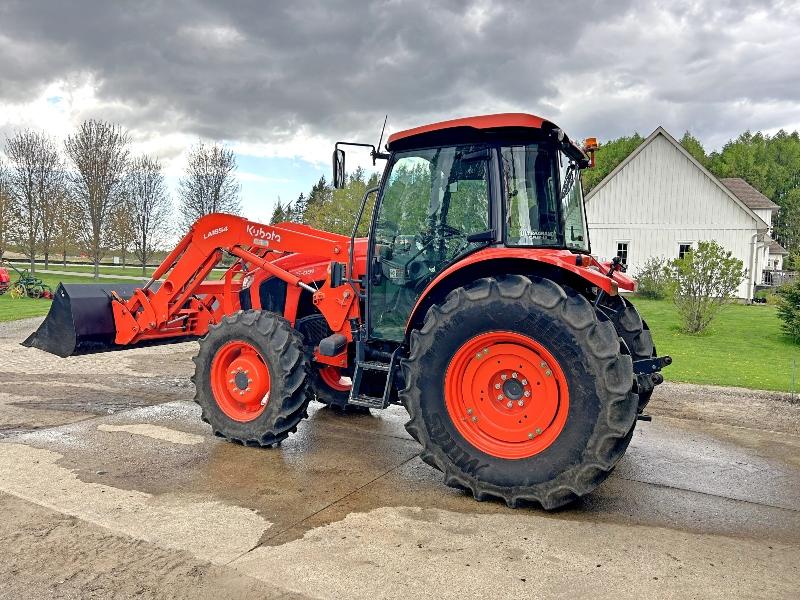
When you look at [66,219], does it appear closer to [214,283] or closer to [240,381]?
[214,283]

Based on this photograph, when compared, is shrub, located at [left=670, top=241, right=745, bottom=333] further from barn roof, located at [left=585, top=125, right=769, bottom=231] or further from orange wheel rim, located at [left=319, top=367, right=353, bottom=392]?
barn roof, located at [left=585, top=125, right=769, bottom=231]

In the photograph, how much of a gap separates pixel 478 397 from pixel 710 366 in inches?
327

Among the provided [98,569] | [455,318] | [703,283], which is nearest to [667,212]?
[703,283]

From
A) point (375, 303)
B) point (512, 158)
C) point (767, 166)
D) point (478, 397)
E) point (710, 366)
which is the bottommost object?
point (710, 366)

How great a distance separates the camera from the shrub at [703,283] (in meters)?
15.6

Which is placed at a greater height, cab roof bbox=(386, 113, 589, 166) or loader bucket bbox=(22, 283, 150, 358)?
cab roof bbox=(386, 113, 589, 166)

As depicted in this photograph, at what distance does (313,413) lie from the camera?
700 centimetres

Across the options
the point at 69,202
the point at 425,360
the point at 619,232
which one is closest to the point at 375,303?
the point at 425,360

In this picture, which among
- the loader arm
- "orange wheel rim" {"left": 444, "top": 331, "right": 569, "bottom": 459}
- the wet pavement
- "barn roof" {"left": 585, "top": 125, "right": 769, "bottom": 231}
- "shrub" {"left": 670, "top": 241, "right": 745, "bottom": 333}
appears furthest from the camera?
"barn roof" {"left": 585, "top": 125, "right": 769, "bottom": 231}

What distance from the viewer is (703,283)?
1577cm

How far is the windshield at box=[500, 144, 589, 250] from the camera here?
15.6 feet

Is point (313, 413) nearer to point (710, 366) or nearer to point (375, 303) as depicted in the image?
point (375, 303)

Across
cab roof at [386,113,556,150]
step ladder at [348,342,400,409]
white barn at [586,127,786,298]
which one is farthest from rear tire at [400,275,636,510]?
white barn at [586,127,786,298]

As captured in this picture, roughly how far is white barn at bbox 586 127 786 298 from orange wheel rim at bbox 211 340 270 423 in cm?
2498
